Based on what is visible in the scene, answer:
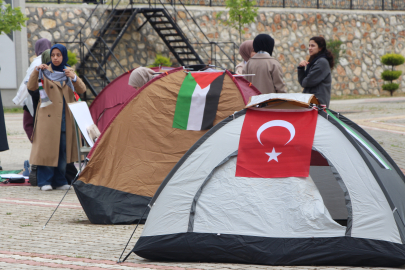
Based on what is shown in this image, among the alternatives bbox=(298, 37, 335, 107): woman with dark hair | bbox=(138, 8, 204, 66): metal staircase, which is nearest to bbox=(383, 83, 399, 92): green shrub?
bbox=(138, 8, 204, 66): metal staircase

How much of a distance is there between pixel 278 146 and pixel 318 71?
244 cm

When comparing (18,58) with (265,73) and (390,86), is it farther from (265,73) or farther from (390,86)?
(390,86)

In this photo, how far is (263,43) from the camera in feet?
22.8

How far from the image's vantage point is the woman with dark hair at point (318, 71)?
21.7 feet

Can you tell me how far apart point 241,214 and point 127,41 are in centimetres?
1692

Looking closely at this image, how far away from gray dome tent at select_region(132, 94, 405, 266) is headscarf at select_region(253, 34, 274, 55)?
2413 millimetres

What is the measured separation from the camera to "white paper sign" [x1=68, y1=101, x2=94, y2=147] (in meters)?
6.52

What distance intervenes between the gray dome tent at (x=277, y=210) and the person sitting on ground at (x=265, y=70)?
2.21 m

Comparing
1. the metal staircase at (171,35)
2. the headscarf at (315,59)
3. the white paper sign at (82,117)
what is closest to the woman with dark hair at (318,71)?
the headscarf at (315,59)

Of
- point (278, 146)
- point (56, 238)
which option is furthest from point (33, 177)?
point (278, 146)

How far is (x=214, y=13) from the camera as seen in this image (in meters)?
21.7

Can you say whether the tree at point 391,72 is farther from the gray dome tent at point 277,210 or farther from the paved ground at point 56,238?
the gray dome tent at point 277,210

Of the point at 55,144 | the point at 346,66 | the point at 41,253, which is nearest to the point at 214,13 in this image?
the point at 346,66

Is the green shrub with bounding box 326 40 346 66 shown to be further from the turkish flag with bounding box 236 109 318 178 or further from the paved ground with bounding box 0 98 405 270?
the turkish flag with bounding box 236 109 318 178
